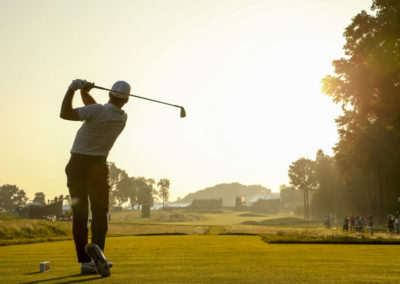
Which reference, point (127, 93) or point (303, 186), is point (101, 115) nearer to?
point (127, 93)

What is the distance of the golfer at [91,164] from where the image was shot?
5133 millimetres

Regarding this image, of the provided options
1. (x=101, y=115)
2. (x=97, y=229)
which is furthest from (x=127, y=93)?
(x=97, y=229)

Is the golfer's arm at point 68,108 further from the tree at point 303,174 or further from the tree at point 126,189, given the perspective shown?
the tree at point 126,189

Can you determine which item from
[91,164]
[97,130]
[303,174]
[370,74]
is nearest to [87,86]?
[97,130]

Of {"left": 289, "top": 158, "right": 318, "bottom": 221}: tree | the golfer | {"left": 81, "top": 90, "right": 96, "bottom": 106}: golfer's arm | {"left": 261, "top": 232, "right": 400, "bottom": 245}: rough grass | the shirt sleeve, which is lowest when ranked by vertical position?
{"left": 261, "top": 232, "right": 400, "bottom": 245}: rough grass

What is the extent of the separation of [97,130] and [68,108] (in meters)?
0.46

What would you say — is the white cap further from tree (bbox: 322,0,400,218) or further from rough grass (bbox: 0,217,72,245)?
tree (bbox: 322,0,400,218)

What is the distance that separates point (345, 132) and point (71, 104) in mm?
24751

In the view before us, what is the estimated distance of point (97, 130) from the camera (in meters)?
5.32

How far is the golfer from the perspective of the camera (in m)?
5.13

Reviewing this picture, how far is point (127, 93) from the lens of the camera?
5578mm

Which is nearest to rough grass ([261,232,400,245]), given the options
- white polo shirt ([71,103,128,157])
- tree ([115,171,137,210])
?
white polo shirt ([71,103,128,157])

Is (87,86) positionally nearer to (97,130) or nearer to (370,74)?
(97,130)

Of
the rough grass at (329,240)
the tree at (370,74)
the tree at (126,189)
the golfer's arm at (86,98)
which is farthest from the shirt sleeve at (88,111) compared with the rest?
the tree at (126,189)
